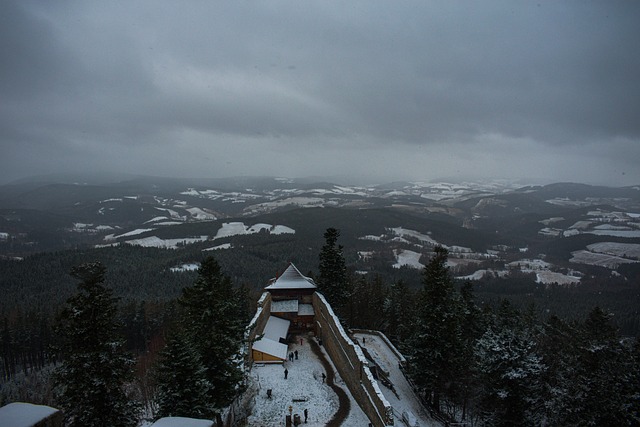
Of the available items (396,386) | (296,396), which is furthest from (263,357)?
(396,386)

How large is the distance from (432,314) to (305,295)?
19544 mm

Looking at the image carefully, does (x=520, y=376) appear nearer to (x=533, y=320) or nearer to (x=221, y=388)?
(x=221, y=388)

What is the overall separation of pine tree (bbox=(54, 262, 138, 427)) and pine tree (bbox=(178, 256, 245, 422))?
4.31 meters

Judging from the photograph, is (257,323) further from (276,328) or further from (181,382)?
(181,382)

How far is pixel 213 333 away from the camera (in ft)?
64.6

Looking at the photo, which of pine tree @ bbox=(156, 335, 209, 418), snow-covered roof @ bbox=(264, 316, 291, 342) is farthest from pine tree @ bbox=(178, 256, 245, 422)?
snow-covered roof @ bbox=(264, 316, 291, 342)

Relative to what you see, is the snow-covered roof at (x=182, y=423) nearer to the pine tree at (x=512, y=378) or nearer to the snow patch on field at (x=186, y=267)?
the pine tree at (x=512, y=378)

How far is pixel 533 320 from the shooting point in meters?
41.8

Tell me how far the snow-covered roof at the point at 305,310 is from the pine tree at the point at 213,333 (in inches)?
813

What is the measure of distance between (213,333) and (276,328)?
18.6 meters

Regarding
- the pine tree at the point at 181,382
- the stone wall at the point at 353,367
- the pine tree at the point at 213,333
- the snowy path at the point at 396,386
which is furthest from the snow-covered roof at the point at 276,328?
the pine tree at the point at 181,382

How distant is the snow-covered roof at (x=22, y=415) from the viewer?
4021 mm

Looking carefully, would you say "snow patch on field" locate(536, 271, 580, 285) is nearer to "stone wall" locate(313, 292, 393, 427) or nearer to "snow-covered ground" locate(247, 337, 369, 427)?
"stone wall" locate(313, 292, 393, 427)

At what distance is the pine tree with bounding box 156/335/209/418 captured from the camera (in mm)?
16578
